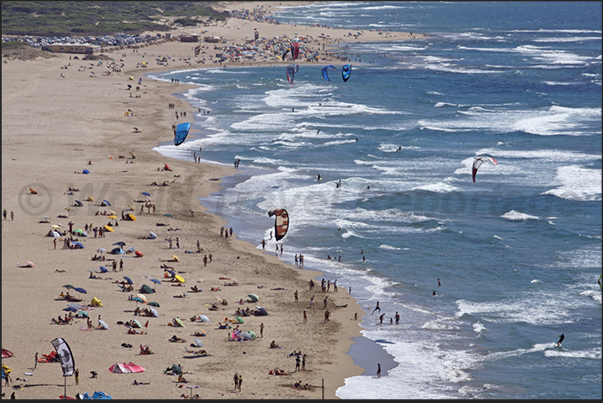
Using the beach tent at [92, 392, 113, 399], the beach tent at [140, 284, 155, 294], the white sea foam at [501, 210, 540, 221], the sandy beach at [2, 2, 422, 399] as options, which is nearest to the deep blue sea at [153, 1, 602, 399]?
the white sea foam at [501, 210, 540, 221]

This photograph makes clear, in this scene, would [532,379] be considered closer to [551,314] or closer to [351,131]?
[551,314]

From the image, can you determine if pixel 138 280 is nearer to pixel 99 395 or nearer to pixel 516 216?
pixel 99 395

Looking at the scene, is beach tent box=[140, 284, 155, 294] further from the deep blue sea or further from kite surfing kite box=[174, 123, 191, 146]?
kite surfing kite box=[174, 123, 191, 146]

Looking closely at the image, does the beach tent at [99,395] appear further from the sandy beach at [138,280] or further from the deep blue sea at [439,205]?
the deep blue sea at [439,205]

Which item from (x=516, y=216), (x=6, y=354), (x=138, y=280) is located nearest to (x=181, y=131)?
(x=138, y=280)

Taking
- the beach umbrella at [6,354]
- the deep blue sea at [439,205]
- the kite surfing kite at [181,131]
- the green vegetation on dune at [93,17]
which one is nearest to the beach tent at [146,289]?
the beach umbrella at [6,354]

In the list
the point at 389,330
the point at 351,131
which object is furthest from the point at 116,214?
the point at 351,131

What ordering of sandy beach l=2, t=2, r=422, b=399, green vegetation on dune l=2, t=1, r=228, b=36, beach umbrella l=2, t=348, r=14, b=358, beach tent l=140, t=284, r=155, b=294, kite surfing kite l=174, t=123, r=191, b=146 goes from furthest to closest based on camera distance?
1. green vegetation on dune l=2, t=1, r=228, b=36
2. kite surfing kite l=174, t=123, r=191, b=146
3. beach tent l=140, t=284, r=155, b=294
4. sandy beach l=2, t=2, r=422, b=399
5. beach umbrella l=2, t=348, r=14, b=358
